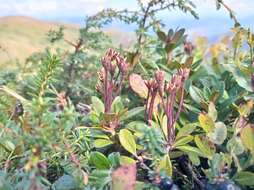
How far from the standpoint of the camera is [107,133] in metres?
0.80

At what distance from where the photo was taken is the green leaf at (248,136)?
0.69 metres

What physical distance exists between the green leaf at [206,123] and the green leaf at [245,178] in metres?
0.07

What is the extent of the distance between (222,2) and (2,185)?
605mm

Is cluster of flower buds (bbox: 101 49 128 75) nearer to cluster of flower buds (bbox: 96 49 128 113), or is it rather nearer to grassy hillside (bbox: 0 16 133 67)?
cluster of flower buds (bbox: 96 49 128 113)

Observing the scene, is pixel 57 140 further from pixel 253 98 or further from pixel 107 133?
pixel 253 98

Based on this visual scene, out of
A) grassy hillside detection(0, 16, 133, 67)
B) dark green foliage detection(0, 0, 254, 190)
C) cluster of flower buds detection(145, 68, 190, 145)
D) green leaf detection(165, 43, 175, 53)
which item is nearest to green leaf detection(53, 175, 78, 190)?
dark green foliage detection(0, 0, 254, 190)

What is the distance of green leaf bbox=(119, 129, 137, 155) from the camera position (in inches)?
28.6

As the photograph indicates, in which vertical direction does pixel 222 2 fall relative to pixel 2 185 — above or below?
above

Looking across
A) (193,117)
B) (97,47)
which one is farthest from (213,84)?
(97,47)

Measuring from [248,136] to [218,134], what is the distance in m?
0.04

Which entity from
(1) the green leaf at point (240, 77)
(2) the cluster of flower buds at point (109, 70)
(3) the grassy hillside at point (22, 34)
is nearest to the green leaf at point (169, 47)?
(1) the green leaf at point (240, 77)

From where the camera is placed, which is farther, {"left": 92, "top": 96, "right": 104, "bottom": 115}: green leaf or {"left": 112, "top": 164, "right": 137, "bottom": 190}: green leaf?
{"left": 92, "top": 96, "right": 104, "bottom": 115}: green leaf

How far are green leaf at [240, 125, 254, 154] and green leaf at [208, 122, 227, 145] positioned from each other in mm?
29

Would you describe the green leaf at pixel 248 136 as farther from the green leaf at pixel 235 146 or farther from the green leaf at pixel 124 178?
the green leaf at pixel 124 178
